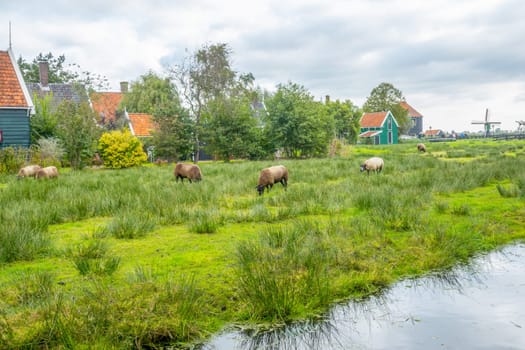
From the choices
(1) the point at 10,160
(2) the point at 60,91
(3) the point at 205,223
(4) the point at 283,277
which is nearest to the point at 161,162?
(1) the point at 10,160

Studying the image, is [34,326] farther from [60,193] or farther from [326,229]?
[60,193]

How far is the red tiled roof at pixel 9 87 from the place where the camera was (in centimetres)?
2448

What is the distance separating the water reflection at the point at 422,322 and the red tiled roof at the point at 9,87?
24.5 m

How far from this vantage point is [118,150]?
28.3m

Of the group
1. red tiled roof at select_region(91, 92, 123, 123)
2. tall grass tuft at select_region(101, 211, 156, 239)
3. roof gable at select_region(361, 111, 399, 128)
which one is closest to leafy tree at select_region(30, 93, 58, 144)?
red tiled roof at select_region(91, 92, 123, 123)

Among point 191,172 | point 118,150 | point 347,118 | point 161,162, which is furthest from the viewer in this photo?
point 347,118

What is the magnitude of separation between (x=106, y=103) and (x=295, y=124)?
24477 millimetres

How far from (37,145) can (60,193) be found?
52.0ft

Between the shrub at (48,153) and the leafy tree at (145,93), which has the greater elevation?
the leafy tree at (145,93)

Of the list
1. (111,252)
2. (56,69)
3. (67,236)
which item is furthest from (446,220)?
(56,69)

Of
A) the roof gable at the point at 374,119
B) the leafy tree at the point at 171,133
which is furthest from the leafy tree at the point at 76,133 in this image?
the roof gable at the point at 374,119

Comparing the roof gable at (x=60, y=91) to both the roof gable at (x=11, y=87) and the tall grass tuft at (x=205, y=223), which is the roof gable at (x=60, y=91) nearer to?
the roof gable at (x=11, y=87)

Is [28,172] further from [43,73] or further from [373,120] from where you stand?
[373,120]

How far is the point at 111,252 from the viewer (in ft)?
22.1
